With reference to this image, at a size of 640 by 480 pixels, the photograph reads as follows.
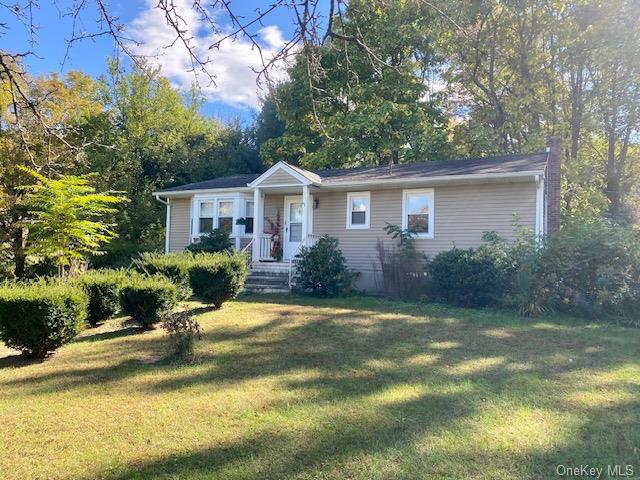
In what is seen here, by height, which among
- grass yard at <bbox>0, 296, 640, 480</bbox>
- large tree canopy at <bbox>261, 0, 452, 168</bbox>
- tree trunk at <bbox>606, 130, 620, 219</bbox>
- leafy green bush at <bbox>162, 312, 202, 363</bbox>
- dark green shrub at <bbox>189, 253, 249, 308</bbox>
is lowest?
grass yard at <bbox>0, 296, 640, 480</bbox>

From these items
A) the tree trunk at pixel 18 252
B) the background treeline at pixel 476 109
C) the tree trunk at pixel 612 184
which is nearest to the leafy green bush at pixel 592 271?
the background treeline at pixel 476 109

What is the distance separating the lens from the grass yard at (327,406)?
332 cm

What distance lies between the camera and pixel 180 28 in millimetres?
3660

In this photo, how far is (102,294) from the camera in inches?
311

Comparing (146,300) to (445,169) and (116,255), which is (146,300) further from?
(116,255)

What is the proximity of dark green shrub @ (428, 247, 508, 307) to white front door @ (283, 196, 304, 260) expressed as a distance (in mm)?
5775

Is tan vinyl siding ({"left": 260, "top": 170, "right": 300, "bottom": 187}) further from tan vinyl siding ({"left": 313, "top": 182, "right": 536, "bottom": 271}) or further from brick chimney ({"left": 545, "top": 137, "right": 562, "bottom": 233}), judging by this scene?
brick chimney ({"left": 545, "top": 137, "right": 562, "bottom": 233})

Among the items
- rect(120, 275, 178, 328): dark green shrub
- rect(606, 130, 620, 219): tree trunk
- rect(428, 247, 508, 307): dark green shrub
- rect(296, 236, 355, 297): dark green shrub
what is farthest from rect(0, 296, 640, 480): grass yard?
rect(606, 130, 620, 219): tree trunk

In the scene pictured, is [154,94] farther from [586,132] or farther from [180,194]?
[586,132]

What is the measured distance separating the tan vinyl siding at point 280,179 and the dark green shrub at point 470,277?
5.57 m

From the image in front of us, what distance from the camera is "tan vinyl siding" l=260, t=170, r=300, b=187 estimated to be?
14406mm

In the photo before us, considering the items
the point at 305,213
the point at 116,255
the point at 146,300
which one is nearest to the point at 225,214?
the point at 305,213

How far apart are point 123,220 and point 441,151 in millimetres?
15171

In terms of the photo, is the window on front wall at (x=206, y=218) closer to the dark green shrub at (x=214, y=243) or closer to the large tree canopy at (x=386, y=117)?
the dark green shrub at (x=214, y=243)
